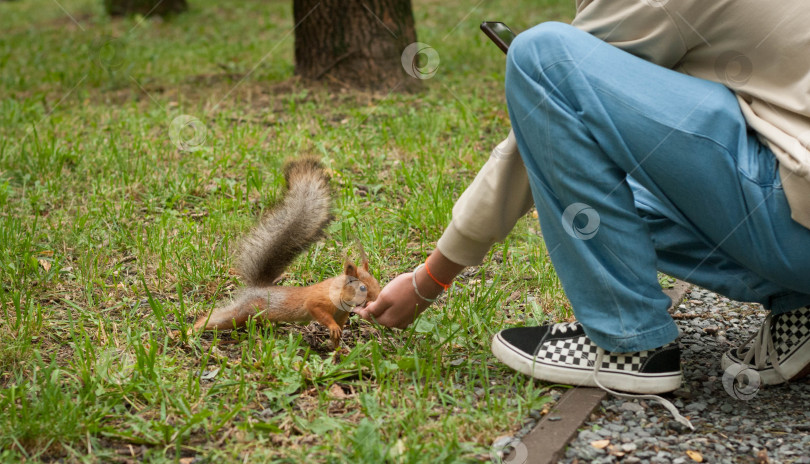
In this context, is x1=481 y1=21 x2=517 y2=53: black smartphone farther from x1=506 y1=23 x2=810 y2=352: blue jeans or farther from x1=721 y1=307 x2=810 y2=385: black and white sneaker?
x1=721 y1=307 x2=810 y2=385: black and white sneaker

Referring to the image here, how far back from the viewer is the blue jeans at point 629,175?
1.76m

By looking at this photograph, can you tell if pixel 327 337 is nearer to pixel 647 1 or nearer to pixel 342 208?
pixel 342 208

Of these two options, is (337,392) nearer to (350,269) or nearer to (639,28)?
(350,269)

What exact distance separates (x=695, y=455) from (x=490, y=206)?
0.76m

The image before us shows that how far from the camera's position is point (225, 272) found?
9.26ft

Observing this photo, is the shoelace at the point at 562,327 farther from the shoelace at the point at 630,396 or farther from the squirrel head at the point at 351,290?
the squirrel head at the point at 351,290

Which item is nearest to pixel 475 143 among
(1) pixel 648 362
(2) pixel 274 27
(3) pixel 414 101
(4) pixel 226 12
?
(3) pixel 414 101

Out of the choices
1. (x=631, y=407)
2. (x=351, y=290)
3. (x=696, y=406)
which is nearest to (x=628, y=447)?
(x=631, y=407)

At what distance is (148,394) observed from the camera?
6.32 feet

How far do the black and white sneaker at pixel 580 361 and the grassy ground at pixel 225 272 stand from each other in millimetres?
67

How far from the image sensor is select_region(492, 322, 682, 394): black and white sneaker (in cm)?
197

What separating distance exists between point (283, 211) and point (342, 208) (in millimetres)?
948

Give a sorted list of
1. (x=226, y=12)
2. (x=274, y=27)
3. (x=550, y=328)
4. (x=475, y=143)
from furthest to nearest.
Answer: (x=226, y=12) < (x=274, y=27) < (x=475, y=143) < (x=550, y=328)

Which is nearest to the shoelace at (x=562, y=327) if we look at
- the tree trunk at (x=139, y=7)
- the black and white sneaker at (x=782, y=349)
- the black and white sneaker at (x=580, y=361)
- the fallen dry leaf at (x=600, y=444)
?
the black and white sneaker at (x=580, y=361)
